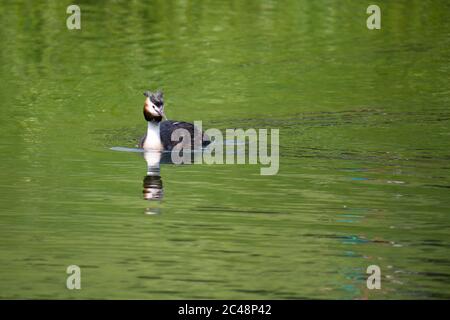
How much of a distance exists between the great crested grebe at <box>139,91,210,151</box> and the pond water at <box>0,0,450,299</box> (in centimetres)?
42

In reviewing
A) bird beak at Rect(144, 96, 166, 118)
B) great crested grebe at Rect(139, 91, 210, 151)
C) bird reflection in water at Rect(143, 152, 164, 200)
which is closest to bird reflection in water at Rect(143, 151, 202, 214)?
bird reflection in water at Rect(143, 152, 164, 200)

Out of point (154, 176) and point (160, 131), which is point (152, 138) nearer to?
point (160, 131)

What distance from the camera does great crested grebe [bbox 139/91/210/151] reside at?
1838 centimetres

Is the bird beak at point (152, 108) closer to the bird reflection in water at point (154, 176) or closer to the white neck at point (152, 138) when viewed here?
the white neck at point (152, 138)

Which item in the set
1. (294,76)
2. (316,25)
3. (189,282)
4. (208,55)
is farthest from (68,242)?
(316,25)

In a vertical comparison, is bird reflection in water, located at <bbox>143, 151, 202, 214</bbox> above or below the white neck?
below

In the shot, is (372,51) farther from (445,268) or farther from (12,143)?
(445,268)

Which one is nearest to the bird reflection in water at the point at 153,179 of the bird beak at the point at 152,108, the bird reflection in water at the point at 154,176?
the bird reflection in water at the point at 154,176

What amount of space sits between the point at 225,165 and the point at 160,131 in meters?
1.93

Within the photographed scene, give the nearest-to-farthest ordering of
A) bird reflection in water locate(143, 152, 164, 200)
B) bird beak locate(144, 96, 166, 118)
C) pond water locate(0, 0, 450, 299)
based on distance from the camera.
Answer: pond water locate(0, 0, 450, 299)
bird reflection in water locate(143, 152, 164, 200)
bird beak locate(144, 96, 166, 118)

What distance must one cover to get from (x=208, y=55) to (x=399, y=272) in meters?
15.4

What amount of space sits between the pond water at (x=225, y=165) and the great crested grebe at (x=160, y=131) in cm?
42

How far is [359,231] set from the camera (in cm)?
1312

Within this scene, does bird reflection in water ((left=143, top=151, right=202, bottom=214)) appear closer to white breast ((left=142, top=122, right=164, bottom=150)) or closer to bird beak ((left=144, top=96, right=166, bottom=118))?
white breast ((left=142, top=122, right=164, bottom=150))
